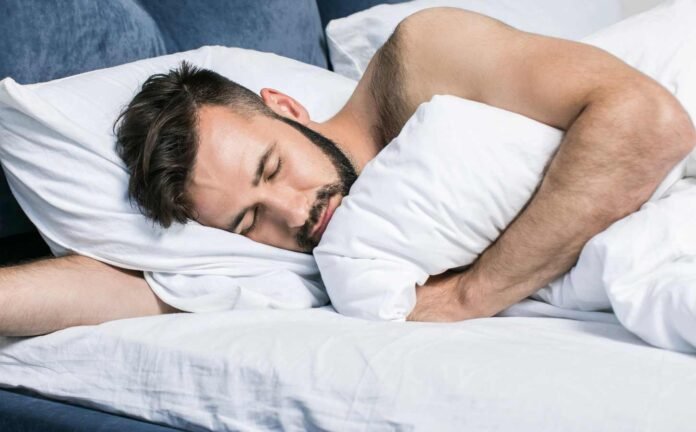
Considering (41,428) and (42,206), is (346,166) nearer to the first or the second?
(42,206)

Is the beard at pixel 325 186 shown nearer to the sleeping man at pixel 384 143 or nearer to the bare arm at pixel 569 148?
the sleeping man at pixel 384 143

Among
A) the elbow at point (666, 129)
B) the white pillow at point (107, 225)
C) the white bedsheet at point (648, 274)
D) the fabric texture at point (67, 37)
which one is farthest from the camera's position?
the fabric texture at point (67, 37)

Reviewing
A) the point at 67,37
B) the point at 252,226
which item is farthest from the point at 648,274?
the point at 67,37

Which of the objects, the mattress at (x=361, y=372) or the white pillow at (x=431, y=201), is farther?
the white pillow at (x=431, y=201)

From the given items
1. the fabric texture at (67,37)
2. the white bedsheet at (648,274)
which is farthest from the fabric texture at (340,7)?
the white bedsheet at (648,274)

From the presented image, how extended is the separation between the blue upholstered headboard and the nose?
0.43 metres

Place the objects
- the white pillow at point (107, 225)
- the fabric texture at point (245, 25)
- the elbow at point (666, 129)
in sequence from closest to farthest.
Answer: the elbow at point (666, 129) → the white pillow at point (107, 225) → the fabric texture at point (245, 25)

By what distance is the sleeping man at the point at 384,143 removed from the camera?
1155 mm

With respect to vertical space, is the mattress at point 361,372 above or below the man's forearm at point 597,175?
below

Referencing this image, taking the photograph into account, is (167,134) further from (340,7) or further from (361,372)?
(340,7)

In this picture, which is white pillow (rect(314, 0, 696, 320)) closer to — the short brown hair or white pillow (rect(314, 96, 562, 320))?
white pillow (rect(314, 96, 562, 320))

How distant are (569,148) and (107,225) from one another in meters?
0.64

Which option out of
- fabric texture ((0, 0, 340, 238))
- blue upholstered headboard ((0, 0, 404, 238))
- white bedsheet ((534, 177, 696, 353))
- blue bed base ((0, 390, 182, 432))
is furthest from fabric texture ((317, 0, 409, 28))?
blue bed base ((0, 390, 182, 432))

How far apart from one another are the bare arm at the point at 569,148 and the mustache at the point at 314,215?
0.19m
